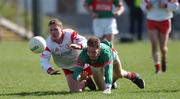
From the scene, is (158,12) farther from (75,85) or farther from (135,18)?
(135,18)

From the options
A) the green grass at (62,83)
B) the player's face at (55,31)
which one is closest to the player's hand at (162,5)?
the green grass at (62,83)

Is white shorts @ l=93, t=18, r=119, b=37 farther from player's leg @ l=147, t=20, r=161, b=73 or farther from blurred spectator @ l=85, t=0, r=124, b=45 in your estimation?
player's leg @ l=147, t=20, r=161, b=73

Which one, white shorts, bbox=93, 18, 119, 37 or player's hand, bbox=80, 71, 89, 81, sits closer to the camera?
player's hand, bbox=80, 71, 89, 81

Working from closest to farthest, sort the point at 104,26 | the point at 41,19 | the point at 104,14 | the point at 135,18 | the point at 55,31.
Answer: the point at 55,31 < the point at 104,26 < the point at 104,14 < the point at 41,19 < the point at 135,18

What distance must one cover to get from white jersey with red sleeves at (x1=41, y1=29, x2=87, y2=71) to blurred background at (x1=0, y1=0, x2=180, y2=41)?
19.5m

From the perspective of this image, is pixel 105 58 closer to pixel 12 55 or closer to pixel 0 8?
pixel 12 55

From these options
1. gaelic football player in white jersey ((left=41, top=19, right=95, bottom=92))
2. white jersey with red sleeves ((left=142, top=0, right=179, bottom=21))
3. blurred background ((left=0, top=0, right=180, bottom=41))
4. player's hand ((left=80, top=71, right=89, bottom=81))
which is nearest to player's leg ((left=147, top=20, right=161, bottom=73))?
white jersey with red sleeves ((left=142, top=0, right=179, bottom=21))

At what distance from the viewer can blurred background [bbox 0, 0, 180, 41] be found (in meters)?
33.2

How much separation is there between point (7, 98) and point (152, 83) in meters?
3.34

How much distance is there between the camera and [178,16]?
45.5 m

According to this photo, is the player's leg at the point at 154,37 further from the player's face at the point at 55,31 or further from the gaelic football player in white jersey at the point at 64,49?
the player's face at the point at 55,31

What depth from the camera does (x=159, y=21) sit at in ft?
53.0

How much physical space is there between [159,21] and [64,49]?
4.68 meters

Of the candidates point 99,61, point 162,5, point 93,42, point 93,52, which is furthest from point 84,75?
point 162,5
